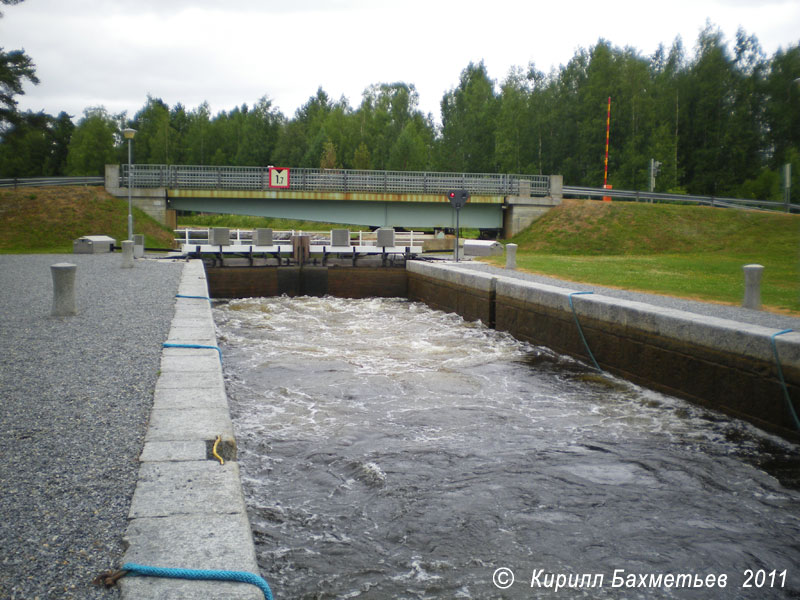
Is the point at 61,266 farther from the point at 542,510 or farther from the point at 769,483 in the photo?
the point at 769,483

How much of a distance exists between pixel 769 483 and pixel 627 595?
8.82ft

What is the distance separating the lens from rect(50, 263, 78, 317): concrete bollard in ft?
31.6

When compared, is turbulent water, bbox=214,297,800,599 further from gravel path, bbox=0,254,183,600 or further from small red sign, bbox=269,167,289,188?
small red sign, bbox=269,167,289,188

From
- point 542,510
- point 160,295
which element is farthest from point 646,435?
point 160,295

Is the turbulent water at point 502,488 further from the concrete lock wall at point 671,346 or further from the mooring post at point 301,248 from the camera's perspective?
the mooring post at point 301,248

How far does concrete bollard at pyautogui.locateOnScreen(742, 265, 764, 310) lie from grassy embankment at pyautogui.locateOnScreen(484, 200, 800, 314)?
5.58 m

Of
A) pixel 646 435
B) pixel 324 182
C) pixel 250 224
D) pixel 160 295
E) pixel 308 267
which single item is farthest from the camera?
pixel 250 224

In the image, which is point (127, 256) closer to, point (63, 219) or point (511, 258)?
point (511, 258)

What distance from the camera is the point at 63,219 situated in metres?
31.9

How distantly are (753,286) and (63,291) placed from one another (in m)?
10.9

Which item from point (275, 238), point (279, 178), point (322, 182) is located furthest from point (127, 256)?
point (322, 182)

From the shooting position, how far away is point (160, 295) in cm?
1265

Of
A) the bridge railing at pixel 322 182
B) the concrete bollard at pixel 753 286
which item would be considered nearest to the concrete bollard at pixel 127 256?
the bridge railing at pixel 322 182

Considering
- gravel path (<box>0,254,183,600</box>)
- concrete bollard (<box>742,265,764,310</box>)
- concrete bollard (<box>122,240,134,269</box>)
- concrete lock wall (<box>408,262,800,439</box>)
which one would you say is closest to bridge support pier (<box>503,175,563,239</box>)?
concrete bollard (<box>122,240,134,269</box>)
